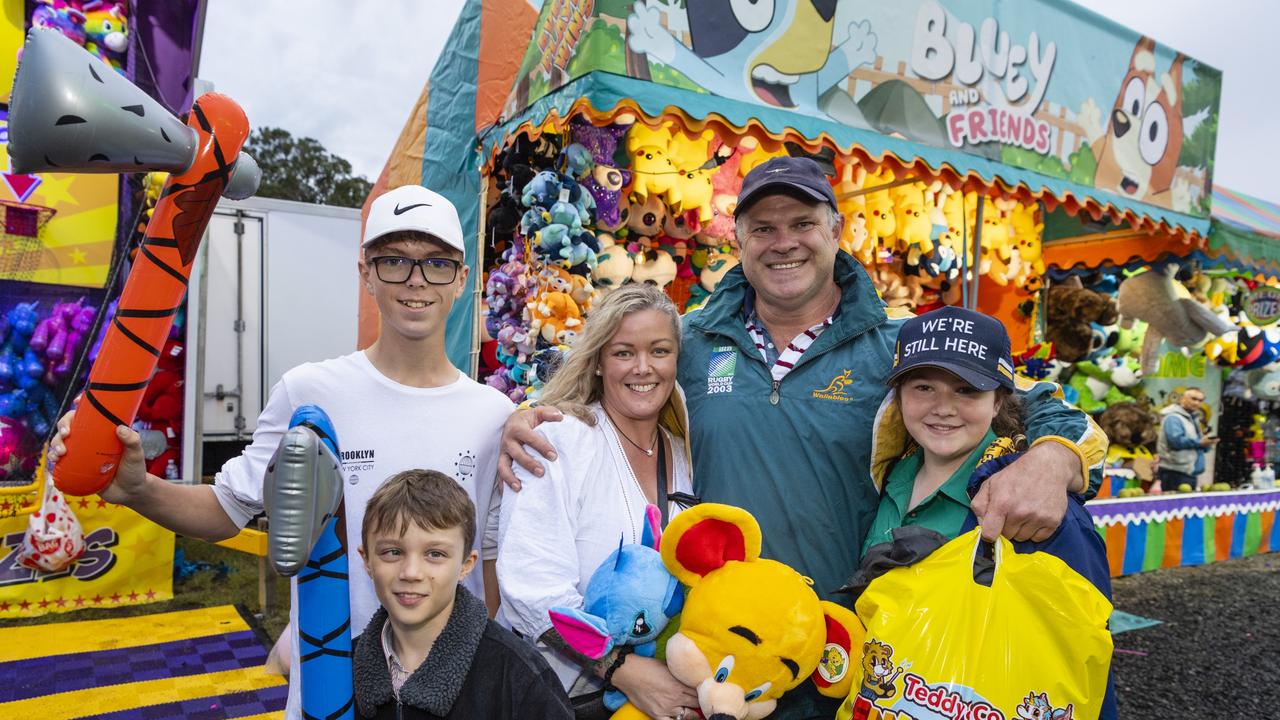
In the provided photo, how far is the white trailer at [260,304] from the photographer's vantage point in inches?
308

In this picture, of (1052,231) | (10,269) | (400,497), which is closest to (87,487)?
(400,497)

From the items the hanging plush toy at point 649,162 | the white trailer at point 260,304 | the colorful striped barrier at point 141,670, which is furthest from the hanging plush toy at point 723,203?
the white trailer at point 260,304

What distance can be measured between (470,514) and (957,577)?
0.97 m

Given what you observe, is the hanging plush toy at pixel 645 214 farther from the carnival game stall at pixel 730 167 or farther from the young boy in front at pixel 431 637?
the young boy in front at pixel 431 637

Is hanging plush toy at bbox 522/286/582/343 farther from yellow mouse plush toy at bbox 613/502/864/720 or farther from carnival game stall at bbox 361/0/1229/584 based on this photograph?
yellow mouse plush toy at bbox 613/502/864/720

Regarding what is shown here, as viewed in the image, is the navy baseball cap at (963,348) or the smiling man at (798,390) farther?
the smiling man at (798,390)

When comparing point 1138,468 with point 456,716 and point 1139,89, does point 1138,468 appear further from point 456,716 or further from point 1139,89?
point 456,716

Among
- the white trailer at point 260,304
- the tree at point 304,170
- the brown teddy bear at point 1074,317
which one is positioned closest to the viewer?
the brown teddy bear at point 1074,317

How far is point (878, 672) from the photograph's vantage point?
1.55m

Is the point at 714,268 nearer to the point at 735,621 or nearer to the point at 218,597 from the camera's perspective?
the point at 735,621

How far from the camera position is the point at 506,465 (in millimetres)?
1746

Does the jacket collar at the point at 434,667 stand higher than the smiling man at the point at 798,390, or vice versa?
the smiling man at the point at 798,390

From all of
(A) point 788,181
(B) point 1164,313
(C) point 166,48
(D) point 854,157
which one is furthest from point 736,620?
(B) point 1164,313

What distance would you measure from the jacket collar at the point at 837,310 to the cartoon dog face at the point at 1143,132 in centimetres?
546
